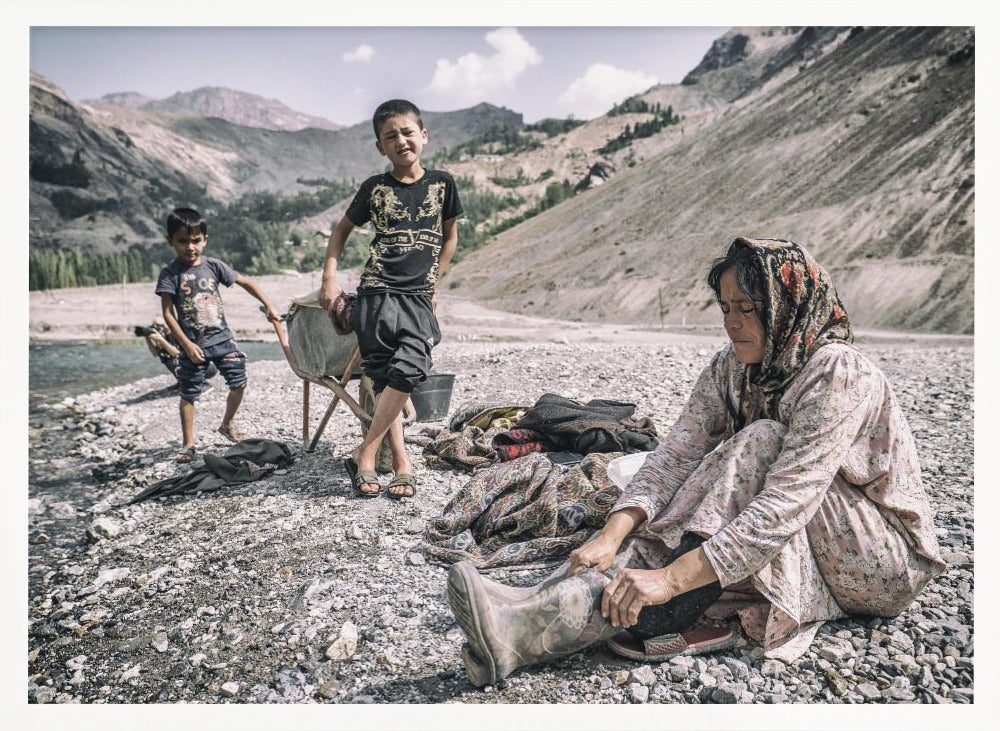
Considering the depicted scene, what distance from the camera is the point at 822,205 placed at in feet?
60.0

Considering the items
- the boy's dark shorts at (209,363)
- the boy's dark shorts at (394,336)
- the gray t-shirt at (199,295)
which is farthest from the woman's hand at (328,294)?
the boy's dark shorts at (209,363)

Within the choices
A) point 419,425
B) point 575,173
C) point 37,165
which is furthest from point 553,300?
point 575,173

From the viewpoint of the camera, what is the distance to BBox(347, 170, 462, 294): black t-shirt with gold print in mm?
3090

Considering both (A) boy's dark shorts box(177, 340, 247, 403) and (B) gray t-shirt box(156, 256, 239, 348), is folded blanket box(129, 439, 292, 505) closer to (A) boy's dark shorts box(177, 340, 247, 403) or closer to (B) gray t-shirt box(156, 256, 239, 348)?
(A) boy's dark shorts box(177, 340, 247, 403)

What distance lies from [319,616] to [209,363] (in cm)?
254

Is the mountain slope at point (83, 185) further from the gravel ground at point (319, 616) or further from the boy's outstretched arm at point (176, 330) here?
the gravel ground at point (319, 616)

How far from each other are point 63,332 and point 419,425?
1374 centimetres

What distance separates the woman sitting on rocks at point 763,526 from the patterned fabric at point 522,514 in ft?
1.99

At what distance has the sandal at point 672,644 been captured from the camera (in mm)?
1790

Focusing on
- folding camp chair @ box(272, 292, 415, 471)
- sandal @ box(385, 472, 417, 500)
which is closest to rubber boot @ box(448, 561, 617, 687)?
sandal @ box(385, 472, 417, 500)

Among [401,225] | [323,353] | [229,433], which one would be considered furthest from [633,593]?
[229,433]

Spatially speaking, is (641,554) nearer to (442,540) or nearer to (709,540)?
(709,540)

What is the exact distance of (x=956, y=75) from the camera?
59.4 ft

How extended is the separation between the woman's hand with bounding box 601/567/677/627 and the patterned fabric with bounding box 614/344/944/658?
128mm
